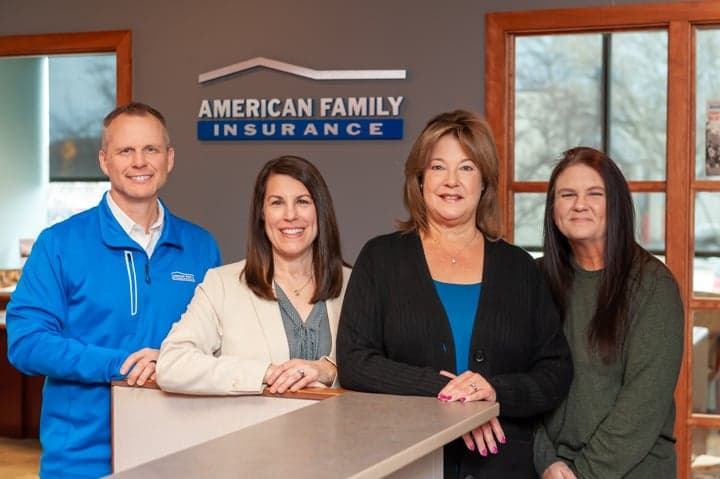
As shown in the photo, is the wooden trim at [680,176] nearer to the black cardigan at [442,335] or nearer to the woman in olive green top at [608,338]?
the woman in olive green top at [608,338]

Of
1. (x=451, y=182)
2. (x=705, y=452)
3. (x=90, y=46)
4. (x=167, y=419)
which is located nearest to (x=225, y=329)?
(x=167, y=419)

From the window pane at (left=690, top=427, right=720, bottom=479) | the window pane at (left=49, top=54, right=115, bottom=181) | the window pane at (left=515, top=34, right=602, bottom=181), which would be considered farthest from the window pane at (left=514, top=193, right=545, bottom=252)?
the window pane at (left=49, top=54, right=115, bottom=181)

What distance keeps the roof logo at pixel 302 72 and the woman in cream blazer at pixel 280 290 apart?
1.98 meters

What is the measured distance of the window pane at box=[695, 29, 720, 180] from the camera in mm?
4458

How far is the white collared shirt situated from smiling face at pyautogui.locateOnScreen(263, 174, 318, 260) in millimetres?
360

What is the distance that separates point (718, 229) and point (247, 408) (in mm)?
2734

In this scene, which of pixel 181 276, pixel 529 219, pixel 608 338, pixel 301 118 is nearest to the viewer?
pixel 608 338

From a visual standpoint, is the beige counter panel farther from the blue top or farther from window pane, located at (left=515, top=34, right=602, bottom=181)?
window pane, located at (left=515, top=34, right=602, bottom=181)

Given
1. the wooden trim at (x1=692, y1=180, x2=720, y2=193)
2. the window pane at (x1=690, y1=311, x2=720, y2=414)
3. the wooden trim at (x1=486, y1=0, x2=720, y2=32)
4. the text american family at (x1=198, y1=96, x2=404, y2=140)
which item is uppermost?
the wooden trim at (x1=486, y1=0, x2=720, y2=32)

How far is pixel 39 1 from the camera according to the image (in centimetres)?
527

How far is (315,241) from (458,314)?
1.79 feet

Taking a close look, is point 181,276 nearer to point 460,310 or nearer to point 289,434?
point 460,310

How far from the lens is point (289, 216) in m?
2.75

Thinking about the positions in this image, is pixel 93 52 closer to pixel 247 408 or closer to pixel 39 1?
pixel 39 1
